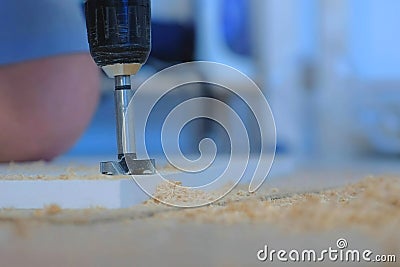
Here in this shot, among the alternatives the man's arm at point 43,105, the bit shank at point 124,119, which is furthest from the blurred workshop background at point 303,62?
the bit shank at point 124,119

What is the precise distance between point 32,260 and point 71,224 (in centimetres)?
4

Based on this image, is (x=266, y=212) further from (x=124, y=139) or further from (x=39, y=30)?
(x=39, y=30)

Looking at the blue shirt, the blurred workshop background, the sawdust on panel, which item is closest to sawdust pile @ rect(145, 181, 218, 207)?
the sawdust on panel

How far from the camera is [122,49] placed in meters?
0.35

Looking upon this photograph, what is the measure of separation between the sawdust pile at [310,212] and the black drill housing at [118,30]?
0.33ft

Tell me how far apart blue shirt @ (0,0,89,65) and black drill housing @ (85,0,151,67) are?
297mm

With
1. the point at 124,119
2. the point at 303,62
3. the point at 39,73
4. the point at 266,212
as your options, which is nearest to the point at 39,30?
the point at 39,73

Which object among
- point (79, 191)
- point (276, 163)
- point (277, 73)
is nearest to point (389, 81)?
point (277, 73)

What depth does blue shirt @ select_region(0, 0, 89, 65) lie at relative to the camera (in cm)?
64

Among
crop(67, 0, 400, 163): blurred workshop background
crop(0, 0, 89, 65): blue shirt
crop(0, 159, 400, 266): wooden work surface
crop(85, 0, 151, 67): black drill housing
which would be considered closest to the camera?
crop(0, 159, 400, 266): wooden work surface

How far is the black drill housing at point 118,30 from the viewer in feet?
1.13

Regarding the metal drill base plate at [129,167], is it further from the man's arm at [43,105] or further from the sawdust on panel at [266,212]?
the man's arm at [43,105]

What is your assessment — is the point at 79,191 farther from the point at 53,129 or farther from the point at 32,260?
the point at 53,129

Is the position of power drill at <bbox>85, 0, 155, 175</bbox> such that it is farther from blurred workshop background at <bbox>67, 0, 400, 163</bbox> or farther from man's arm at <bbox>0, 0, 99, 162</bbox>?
blurred workshop background at <bbox>67, 0, 400, 163</bbox>
